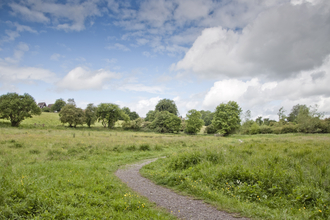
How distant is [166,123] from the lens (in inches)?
2810

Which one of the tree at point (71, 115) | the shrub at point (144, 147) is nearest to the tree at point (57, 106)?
the tree at point (71, 115)

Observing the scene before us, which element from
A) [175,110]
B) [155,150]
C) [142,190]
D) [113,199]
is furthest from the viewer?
[175,110]

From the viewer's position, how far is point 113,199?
6891 millimetres

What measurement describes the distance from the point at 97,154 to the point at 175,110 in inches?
3057

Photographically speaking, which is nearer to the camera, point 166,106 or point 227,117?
point 227,117

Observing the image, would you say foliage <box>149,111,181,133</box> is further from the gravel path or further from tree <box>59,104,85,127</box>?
the gravel path

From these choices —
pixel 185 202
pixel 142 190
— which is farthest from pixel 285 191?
pixel 142 190

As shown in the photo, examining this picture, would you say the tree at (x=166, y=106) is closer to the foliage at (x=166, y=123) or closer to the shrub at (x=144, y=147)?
the foliage at (x=166, y=123)

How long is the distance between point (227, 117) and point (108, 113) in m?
45.0

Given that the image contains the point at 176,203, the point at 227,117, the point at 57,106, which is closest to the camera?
the point at 176,203

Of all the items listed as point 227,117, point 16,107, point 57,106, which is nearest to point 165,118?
point 227,117

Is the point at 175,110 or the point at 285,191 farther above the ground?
the point at 175,110

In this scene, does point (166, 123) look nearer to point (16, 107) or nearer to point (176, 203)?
point (16, 107)

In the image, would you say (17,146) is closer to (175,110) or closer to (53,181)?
(53,181)
